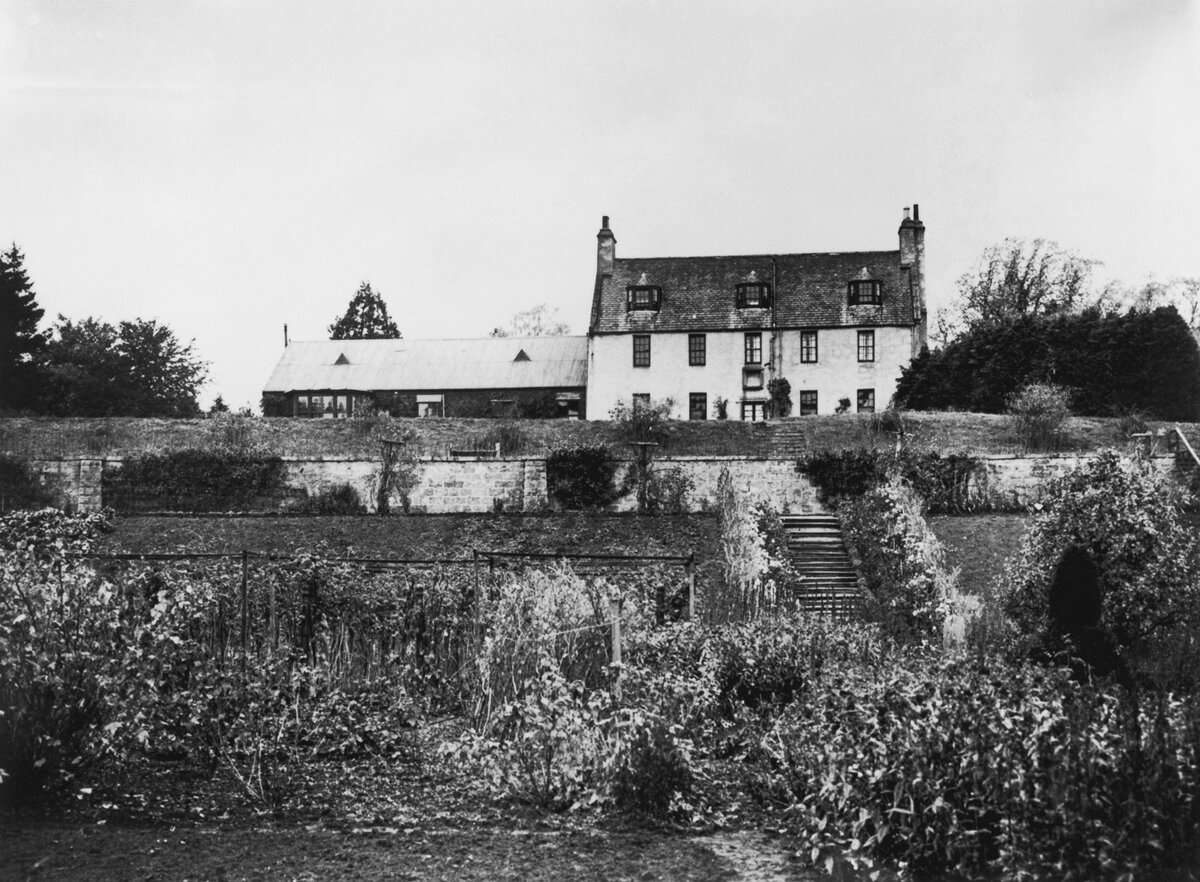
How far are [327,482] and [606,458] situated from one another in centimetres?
693

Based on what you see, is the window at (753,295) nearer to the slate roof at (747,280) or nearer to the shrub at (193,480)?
the slate roof at (747,280)

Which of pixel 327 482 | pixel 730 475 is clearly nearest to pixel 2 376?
pixel 327 482

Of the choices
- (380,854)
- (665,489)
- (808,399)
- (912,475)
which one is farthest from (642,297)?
(380,854)

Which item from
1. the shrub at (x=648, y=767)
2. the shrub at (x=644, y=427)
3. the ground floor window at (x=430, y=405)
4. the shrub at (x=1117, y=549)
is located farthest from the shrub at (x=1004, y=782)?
the ground floor window at (x=430, y=405)

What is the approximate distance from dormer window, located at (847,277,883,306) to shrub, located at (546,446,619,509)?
15799mm

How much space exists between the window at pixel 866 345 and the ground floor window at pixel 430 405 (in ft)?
49.4

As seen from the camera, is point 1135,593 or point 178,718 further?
point 1135,593

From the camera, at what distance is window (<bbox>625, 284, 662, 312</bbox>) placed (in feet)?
134

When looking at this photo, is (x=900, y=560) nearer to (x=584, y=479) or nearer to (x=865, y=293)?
(x=584, y=479)

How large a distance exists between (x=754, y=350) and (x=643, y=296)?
4.46 meters

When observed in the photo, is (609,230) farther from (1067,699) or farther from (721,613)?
(1067,699)

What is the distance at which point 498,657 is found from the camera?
1027cm

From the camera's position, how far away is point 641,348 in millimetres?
40281

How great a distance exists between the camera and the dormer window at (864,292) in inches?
1583
